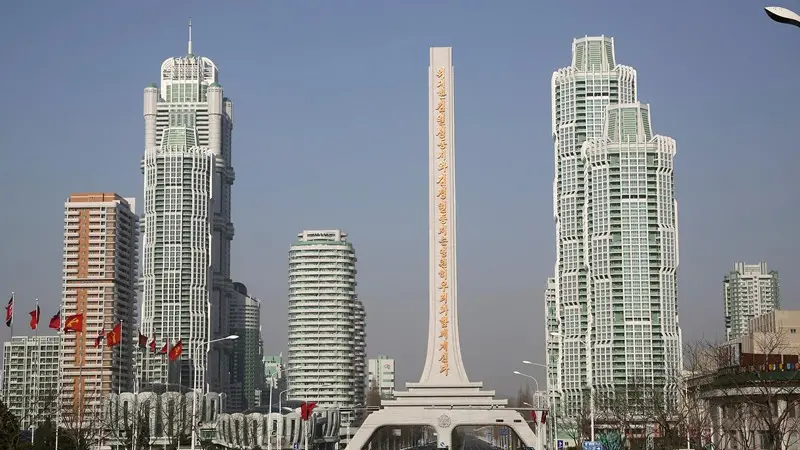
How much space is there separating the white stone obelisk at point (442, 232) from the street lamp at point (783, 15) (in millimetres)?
124315

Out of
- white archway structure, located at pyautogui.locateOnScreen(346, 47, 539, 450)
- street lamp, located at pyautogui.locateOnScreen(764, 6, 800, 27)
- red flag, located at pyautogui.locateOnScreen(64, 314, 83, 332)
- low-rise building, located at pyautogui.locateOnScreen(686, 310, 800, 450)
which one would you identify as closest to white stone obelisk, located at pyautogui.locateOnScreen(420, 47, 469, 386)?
white archway structure, located at pyautogui.locateOnScreen(346, 47, 539, 450)

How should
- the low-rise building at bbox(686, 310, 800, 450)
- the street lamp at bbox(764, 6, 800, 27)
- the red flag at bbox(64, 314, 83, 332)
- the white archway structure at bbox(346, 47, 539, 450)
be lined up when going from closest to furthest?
1. the street lamp at bbox(764, 6, 800, 27)
2. the low-rise building at bbox(686, 310, 800, 450)
3. the red flag at bbox(64, 314, 83, 332)
4. the white archway structure at bbox(346, 47, 539, 450)

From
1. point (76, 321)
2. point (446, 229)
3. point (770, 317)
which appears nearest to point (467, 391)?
point (446, 229)

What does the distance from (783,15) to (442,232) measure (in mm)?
125997

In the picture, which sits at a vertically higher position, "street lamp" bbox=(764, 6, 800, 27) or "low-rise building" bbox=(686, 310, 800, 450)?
"street lamp" bbox=(764, 6, 800, 27)

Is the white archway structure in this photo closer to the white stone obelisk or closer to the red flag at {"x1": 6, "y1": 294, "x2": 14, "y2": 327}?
the white stone obelisk

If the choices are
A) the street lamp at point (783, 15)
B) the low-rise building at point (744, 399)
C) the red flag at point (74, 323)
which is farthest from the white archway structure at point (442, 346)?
the street lamp at point (783, 15)

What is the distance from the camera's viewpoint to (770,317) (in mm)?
135250

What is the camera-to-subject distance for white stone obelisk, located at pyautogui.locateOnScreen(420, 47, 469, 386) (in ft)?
484

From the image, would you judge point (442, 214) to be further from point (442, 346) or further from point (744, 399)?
point (744, 399)

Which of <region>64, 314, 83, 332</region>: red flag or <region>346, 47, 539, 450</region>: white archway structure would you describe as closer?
<region>64, 314, 83, 332</region>: red flag

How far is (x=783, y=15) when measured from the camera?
75.4 ft

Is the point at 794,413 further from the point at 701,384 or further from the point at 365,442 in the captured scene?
the point at 365,442

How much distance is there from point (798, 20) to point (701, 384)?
76.7 metres
